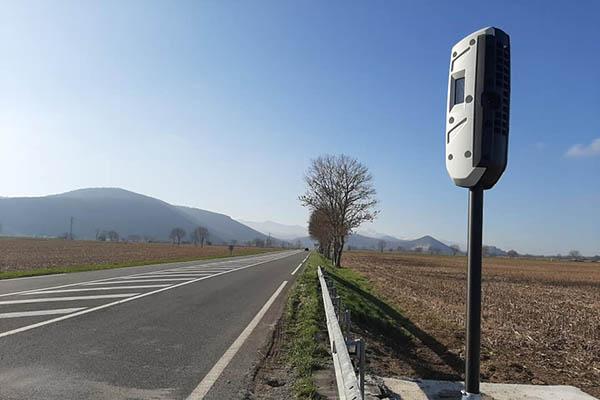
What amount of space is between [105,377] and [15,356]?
168cm

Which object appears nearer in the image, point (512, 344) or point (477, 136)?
point (477, 136)

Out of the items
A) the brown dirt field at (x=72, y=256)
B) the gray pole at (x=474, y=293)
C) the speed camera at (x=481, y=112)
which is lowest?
the brown dirt field at (x=72, y=256)

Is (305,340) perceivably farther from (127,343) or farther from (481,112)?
(481,112)

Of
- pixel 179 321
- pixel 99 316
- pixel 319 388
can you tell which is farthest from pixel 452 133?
pixel 99 316

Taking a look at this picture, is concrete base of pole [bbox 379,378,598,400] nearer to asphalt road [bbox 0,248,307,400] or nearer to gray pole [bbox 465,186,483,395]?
asphalt road [bbox 0,248,307,400]

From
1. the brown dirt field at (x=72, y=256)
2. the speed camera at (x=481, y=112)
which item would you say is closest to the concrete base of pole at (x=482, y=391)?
the speed camera at (x=481, y=112)

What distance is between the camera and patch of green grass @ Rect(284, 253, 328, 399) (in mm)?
5730

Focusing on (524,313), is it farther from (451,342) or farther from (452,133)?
(452,133)

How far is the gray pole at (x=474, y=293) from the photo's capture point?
2324 mm

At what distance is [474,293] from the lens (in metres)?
2.36

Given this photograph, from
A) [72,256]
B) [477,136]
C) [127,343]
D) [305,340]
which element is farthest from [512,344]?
[72,256]

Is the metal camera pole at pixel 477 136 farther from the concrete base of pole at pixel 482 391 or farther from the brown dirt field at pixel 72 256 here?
the brown dirt field at pixel 72 256

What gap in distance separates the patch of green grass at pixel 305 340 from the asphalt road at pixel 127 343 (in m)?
0.53

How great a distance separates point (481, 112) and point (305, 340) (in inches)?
256
